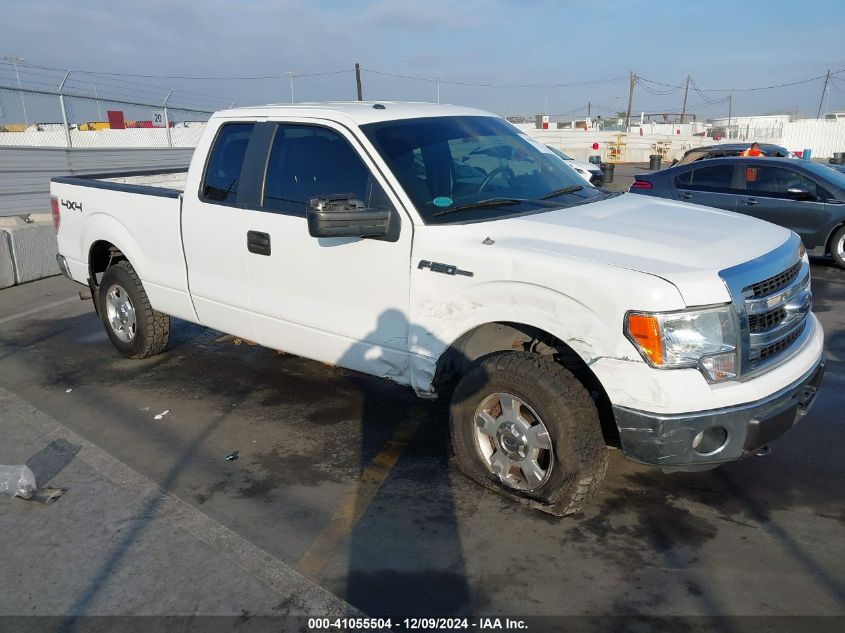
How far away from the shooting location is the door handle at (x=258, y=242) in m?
4.41

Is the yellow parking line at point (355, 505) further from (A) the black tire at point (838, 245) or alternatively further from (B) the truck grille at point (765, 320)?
(A) the black tire at point (838, 245)

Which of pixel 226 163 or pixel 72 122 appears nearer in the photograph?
pixel 226 163

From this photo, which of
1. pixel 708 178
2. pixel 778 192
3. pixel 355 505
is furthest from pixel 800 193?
pixel 355 505

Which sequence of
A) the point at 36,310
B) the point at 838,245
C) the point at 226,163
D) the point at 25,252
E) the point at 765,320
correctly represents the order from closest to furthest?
the point at 765,320
the point at 226,163
the point at 36,310
the point at 25,252
the point at 838,245

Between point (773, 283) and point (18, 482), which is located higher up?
point (773, 283)

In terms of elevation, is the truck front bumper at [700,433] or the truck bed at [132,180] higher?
the truck bed at [132,180]

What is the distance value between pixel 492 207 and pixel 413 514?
1.73 m

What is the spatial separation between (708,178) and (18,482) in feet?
31.4

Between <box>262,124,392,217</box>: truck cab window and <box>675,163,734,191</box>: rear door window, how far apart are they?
7.65m

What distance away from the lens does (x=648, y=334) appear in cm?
297

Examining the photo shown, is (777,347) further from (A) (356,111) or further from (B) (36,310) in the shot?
(B) (36,310)

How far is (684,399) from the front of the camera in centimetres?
300

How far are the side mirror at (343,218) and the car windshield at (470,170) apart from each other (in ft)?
0.81

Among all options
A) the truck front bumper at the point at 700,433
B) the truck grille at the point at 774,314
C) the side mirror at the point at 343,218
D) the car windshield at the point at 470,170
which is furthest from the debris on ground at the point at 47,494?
the truck grille at the point at 774,314
